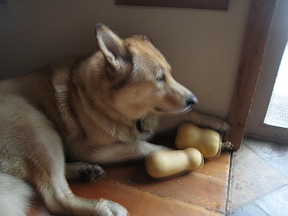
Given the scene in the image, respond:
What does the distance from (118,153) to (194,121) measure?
22.2 inches

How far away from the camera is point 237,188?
4.71 ft

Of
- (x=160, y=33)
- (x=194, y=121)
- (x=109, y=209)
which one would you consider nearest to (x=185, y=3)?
(x=160, y=33)

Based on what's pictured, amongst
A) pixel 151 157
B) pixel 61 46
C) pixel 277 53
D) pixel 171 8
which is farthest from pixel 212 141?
pixel 61 46

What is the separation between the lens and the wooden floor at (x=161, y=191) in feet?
4.23

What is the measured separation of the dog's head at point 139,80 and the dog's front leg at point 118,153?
23cm

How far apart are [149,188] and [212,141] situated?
1.61ft

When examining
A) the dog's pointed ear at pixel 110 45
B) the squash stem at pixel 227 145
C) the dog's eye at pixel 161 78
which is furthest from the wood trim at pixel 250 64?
the dog's pointed ear at pixel 110 45

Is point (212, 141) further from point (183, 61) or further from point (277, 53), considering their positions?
point (277, 53)

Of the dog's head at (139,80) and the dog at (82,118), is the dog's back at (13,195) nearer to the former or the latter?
the dog at (82,118)

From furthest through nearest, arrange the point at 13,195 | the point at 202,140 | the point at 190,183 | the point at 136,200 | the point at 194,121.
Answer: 1. the point at 194,121
2. the point at 202,140
3. the point at 190,183
4. the point at 136,200
5. the point at 13,195

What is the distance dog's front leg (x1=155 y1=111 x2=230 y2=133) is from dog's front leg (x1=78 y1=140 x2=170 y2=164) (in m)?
0.26

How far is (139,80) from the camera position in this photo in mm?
1258

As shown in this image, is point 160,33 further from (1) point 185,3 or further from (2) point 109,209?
(2) point 109,209

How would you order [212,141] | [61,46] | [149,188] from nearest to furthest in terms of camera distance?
[149,188] → [212,141] → [61,46]
